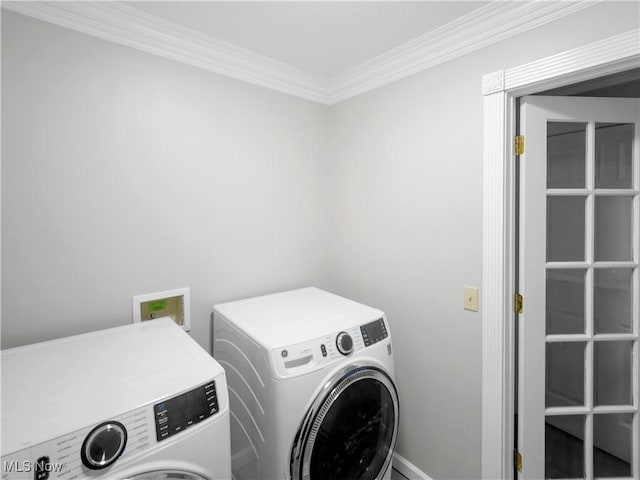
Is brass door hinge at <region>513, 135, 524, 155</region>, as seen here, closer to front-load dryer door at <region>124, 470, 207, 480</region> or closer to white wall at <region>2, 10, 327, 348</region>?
white wall at <region>2, 10, 327, 348</region>

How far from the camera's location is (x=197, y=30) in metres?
1.59

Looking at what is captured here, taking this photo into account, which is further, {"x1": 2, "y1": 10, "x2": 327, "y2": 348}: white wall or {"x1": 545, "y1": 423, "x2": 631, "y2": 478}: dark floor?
{"x1": 545, "y1": 423, "x2": 631, "y2": 478}: dark floor

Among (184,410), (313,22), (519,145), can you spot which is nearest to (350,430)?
(184,410)

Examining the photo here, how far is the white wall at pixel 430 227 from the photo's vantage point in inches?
62.4

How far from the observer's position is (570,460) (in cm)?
181

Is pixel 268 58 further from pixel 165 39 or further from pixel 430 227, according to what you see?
pixel 430 227

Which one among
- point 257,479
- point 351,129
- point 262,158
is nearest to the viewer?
point 257,479

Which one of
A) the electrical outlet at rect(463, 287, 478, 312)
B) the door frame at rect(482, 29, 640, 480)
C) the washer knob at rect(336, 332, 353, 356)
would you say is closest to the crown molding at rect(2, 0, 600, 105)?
the door frame at rect(482, 29, 640, 480)

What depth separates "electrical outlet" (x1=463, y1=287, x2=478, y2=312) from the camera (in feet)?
5.26

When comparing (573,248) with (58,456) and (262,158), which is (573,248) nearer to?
(262,158)

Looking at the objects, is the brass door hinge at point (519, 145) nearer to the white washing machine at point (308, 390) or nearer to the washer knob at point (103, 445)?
the white washing machine at point (308, 390)

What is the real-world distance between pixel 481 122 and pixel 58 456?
1900 millimetres

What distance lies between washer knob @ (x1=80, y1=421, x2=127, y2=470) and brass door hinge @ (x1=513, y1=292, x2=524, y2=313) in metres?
1.63

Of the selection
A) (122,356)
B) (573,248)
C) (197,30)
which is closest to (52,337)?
(122,356)
